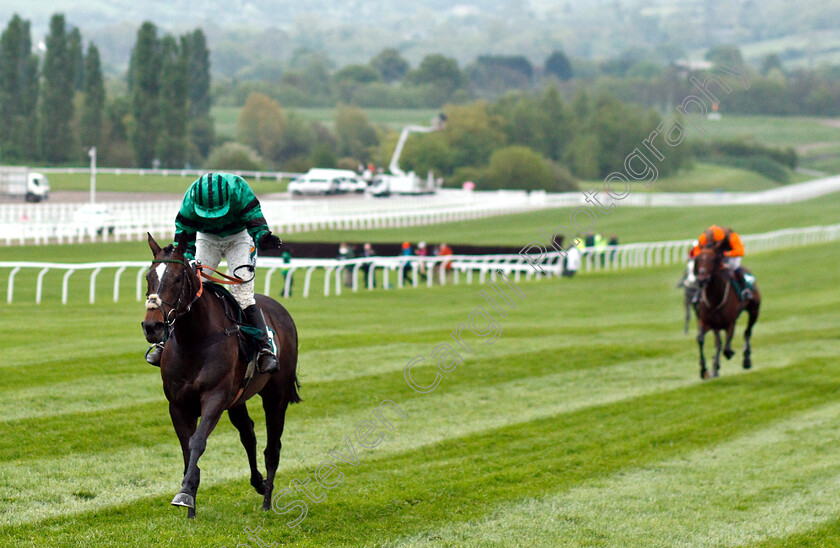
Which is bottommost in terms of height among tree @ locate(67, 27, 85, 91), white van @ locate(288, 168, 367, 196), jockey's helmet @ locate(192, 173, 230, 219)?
jockey's helmet @ locate(192, 173, 230, 219)

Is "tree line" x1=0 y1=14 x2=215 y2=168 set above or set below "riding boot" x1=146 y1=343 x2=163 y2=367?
above

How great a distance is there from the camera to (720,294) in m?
15.2

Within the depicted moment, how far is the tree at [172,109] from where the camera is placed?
56125 mm

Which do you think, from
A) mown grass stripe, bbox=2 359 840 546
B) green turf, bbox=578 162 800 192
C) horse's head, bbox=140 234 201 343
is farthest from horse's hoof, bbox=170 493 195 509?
green turf, bbox=578 162 800 192

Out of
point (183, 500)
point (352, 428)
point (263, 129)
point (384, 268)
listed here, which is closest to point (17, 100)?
point (263, 129)

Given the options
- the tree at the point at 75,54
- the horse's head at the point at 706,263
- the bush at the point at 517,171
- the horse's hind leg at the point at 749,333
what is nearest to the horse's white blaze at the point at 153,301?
the horse's head at the point at 706,263

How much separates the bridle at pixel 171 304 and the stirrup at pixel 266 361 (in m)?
0.74

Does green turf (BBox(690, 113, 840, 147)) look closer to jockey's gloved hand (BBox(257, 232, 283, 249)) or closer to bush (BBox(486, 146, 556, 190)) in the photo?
bush (BBox(486, 146, 556, 190))

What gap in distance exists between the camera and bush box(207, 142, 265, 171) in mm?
52375

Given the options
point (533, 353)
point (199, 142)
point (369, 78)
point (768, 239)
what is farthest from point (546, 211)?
point (369, 78)

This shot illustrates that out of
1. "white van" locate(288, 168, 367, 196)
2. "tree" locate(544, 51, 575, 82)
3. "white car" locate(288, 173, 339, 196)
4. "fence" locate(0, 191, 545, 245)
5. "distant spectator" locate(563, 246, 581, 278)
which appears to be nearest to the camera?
"fence" locate(0, 191, 545, 245)

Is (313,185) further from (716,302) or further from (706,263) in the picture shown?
(706,263)

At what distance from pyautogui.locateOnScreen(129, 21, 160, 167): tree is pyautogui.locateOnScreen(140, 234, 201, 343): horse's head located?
5003cm

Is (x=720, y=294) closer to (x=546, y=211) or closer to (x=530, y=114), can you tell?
(x=546, y=211)
